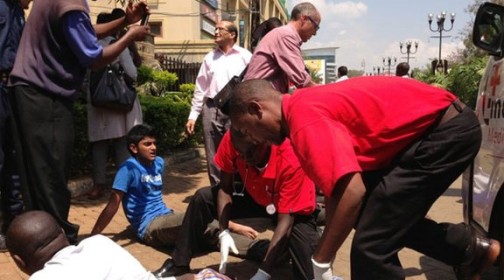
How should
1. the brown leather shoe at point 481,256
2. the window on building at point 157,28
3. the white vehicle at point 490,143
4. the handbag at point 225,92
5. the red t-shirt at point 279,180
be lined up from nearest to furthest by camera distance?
the brown leather shoe at point 481,256
the white vehicle at point 490,143
the red t-shirt at point 279,180
the handbag at point 225,92
the window on building at point 157,28

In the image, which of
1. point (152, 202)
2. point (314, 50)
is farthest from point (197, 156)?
point (314, 50)

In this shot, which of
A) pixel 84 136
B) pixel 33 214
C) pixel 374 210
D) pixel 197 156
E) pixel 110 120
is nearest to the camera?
pixel 33 214

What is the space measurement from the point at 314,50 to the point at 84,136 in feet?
197

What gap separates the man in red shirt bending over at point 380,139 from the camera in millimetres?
2059

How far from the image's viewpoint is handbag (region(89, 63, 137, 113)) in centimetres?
483

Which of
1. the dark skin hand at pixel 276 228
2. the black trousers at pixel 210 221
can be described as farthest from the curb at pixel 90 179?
the dark skin hand at pixel 276 228

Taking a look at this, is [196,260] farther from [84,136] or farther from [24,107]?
[84,136]

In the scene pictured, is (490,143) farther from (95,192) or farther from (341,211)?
(95,192)

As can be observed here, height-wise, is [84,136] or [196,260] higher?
[84,136]

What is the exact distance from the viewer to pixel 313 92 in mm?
2102

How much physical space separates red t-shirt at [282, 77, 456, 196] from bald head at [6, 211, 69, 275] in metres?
0.92

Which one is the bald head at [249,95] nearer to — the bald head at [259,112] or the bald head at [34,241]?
the bald head at [259,112]

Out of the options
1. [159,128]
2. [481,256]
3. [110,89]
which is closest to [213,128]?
[110,89]

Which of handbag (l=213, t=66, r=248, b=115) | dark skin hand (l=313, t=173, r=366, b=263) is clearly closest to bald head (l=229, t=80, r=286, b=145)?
dark skin hand (l=313, t=173, r=366, b=263)
